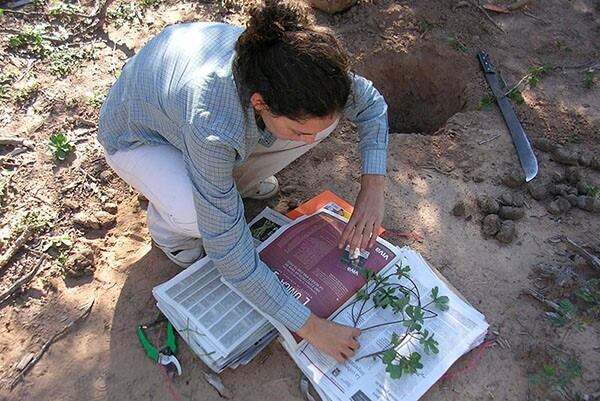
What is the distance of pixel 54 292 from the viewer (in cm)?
221

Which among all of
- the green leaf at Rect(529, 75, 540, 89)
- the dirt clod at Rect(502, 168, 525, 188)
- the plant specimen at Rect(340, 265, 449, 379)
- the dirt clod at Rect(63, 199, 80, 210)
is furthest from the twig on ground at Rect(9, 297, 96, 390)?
the green leaf at Rect(529, 75, 540, 89)

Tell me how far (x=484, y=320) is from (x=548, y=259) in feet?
1.69

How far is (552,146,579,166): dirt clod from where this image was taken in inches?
101

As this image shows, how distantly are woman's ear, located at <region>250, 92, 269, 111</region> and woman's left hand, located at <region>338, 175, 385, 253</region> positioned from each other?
0.71 metres

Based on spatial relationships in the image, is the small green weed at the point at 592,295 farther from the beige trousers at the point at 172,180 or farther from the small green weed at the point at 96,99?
the small green weed at the point at 96,99

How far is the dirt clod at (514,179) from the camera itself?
2.50 m

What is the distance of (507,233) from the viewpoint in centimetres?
229

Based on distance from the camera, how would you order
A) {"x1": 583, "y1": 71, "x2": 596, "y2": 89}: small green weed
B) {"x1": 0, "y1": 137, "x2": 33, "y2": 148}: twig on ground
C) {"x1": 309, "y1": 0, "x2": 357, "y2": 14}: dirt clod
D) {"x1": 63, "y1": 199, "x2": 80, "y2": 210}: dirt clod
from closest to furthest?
{"x1": 63, "y1": 199, "x2": 80, "y2": 210}: dirt clod, {"x1": 0, "y1": 137, "x2": 33, "y2": 148}: twig on ground, {"x1": 583, "y1": 71, "x2": 596, "y2": 89}: small green weed, {"x1": 309, "y1": 0, "x2": 357, "y2": 14}: dirt clod

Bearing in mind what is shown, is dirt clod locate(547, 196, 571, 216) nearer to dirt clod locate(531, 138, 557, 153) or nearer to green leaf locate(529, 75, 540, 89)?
dirt clod locate(531, 138, 557, 153)

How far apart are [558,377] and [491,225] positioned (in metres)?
0.70

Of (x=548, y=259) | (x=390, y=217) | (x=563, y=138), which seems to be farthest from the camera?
(x=563, y=138)

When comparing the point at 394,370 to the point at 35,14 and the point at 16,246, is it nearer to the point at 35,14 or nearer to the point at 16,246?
the point at 16,246

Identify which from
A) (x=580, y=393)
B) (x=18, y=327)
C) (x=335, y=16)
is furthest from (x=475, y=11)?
(x=18, y=327)

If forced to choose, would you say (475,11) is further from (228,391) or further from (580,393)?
(228,391)
